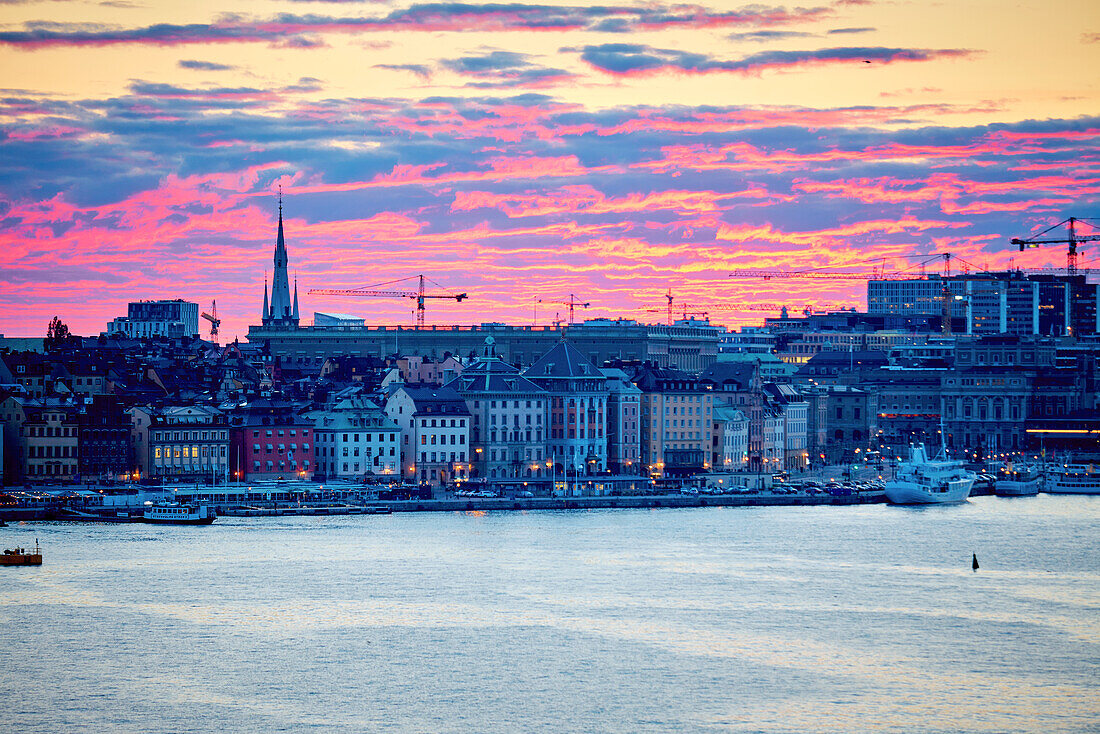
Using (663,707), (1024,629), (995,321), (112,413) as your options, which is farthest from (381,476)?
(995,321)

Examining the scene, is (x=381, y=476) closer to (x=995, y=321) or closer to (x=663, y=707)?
(x=663, y=707)

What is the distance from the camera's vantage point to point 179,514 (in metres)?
61.3

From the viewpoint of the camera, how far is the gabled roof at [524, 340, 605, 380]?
78.0 metres

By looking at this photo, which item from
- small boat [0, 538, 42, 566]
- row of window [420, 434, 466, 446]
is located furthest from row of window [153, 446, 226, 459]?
small boat [0, 538, 42, 566]

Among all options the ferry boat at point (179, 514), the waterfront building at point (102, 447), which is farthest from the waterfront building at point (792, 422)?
the ferry boat at point (179, 514)

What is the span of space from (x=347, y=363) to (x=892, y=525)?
37.1 m

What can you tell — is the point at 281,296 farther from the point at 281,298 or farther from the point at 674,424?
the point at 674,424

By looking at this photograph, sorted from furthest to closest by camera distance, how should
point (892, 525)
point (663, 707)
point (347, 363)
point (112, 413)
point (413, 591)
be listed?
point (347, 363), point (112, 413), point (892, 525), point (413, 591), point (663, 707)

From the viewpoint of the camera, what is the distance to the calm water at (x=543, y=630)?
112ft

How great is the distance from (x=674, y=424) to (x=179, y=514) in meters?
24.0

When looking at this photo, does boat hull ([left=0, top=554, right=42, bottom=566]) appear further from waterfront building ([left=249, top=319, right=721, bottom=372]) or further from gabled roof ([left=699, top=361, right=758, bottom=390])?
waterfront building ([left=249, top=319, right=721, bottom=372])

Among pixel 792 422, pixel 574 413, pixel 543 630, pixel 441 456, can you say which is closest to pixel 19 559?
pixel 543 630

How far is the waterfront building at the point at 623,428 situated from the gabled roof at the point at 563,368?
34.7 inches

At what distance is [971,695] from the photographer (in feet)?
117
